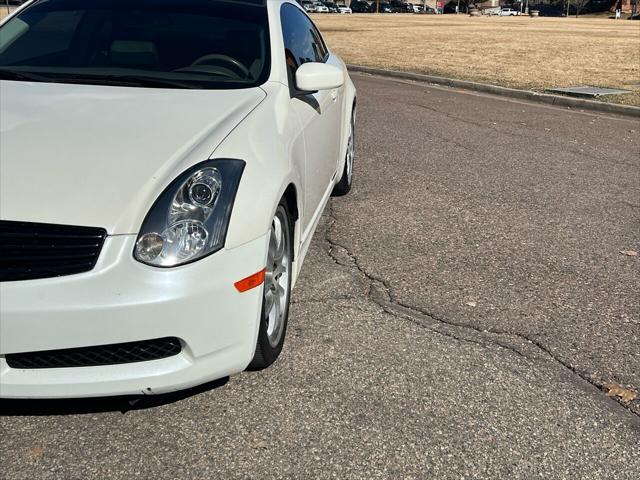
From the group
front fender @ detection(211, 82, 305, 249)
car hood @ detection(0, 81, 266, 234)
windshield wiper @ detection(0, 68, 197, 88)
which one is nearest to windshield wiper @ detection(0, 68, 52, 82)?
windshield wiper @ detection(0, 68, 197, 88)

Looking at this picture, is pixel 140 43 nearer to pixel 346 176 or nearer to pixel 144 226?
pixel 144 226

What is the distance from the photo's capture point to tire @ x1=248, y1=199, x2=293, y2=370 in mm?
2906

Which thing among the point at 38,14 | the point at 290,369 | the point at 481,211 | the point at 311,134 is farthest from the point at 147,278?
the point at 481,211

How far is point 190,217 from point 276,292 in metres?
0.74

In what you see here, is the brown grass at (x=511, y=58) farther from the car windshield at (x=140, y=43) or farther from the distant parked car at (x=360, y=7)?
the distant parked car at (x=360, y=7)

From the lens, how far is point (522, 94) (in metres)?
12.6

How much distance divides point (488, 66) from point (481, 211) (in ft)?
40.1

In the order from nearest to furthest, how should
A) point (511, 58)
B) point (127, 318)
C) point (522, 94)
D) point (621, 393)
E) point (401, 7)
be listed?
point (127, 318)
point (621, 393)
point (522, 94)
point (511, 58)
point (401, 7)

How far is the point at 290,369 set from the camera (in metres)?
3.14

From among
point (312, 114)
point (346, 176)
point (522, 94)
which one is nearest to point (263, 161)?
point (312, 114)

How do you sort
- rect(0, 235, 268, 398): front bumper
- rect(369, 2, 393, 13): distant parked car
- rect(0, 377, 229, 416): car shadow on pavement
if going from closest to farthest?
rect(0, 235, 268, 398): front bumper < rect(0, 377, 229, 416): car shadow on pavement < rect(369, 2, 393, 13): distant parked car

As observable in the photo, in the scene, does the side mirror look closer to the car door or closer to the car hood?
the car door

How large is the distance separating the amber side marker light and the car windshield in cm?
120

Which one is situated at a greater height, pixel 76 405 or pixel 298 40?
pixel 298 40
